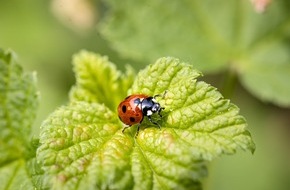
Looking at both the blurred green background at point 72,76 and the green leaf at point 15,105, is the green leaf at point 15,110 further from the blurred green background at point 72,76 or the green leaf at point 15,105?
the blurred green background at point 72,76

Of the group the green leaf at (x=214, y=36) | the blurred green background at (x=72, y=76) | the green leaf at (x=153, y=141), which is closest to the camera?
the green leaf at (x=153, y=141)

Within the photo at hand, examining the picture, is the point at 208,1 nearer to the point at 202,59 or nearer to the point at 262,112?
the point at 202,59

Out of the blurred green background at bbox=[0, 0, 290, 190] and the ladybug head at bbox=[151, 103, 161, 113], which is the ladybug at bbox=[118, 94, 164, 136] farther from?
the blurred green background at bbox=[0, 0, 290, 190]

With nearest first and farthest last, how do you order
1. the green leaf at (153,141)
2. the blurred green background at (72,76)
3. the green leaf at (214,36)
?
1. the green leaf at (153,141)
2. the green leaf at (214,36)
3. the blurred green background at (72,76)

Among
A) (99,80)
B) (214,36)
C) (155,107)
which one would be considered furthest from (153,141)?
(214,36)

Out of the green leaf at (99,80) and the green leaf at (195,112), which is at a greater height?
the green leaf at (99,80)

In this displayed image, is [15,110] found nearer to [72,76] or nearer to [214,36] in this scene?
[214,36]

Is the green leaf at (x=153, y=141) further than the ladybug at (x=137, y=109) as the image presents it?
No

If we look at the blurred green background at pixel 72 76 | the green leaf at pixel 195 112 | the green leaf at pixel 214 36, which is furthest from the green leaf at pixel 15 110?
the blurred green background at pixel 72 76
